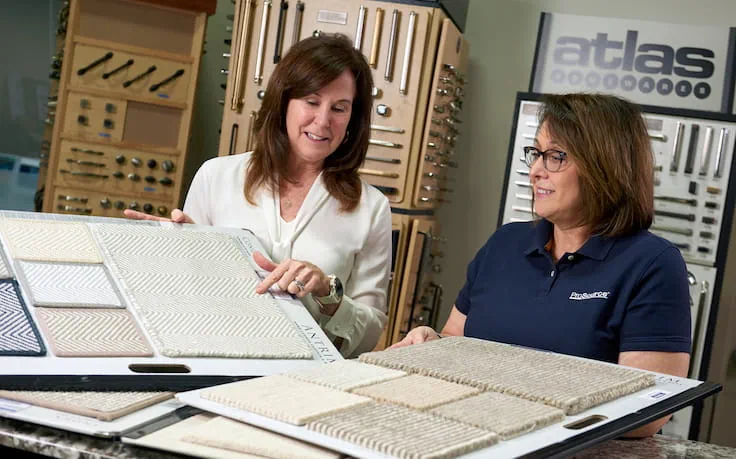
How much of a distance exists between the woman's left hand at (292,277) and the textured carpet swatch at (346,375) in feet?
1.48

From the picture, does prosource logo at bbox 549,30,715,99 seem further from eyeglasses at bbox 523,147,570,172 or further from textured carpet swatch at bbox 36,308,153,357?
textured carpet swatch at bbox 36,308,153,357

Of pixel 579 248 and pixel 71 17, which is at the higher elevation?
pixel 71 17

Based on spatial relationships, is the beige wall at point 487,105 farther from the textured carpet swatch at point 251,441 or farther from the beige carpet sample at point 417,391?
the textured carpet swatch at point 251,441

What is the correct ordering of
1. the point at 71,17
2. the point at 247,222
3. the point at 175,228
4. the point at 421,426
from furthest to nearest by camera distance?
the point at 71,17
the point at 247,222
the point at 175,228
the point at 421,426

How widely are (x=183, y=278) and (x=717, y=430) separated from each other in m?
3.93

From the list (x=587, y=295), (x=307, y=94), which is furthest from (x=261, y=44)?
(x=587, y=295)

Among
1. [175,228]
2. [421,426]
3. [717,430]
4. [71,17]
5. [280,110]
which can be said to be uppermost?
[71,17]

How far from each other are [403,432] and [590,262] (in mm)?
1092

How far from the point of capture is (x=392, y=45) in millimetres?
4316

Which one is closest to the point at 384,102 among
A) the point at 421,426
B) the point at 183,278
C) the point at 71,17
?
the point at 71,17

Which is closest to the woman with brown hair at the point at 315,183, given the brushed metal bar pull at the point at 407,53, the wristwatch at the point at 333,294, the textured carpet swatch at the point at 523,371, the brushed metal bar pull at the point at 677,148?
the wristwatch at the point at 333,294

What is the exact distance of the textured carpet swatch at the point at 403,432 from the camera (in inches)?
42.3

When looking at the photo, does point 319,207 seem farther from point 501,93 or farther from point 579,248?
point 501,93

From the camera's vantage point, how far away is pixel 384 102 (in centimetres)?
437
